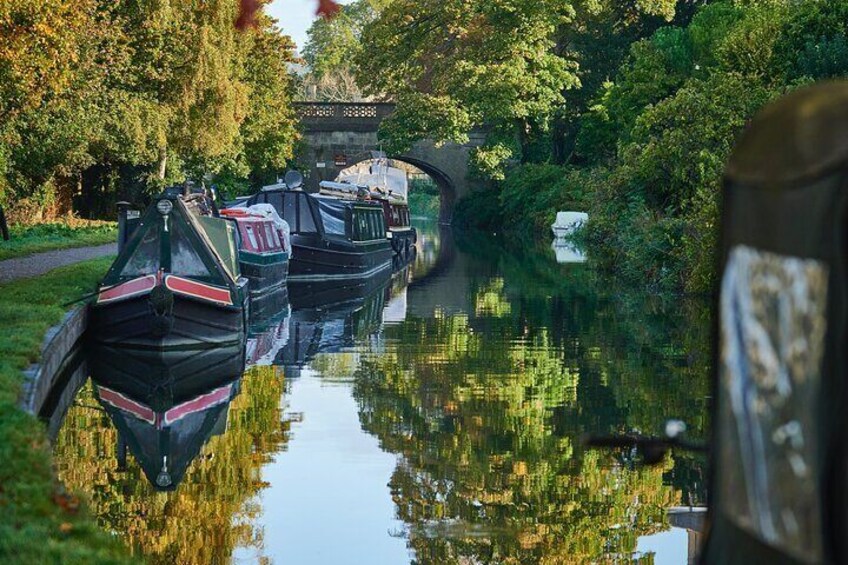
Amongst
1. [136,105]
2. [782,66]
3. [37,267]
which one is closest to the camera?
[37,267]

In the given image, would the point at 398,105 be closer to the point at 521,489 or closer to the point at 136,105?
the point at 136,105

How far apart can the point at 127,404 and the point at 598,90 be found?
45.0 m

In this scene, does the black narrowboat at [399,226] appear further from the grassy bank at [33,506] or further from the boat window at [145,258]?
→ the grassy bank at [33,506]

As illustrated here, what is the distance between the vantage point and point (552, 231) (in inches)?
2084

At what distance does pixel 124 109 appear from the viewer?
1341 inches

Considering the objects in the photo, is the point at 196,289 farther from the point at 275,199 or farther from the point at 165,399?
the point at 275,199

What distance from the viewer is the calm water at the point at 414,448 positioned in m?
8.53

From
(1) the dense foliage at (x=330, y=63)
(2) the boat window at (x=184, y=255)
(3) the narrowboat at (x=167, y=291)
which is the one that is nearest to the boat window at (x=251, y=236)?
(3) the narrowboat at (x=167, y=291)

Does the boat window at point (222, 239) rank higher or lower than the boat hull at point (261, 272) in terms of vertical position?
higher

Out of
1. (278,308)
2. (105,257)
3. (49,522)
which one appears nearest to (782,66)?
(278,308)

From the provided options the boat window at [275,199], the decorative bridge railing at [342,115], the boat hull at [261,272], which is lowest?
the boat hull at [261,272]

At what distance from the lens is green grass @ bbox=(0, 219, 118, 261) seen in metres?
26.7

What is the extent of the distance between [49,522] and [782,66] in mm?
25115

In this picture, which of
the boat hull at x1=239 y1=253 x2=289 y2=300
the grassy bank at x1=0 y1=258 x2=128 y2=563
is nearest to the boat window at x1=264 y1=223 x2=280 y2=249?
the boat hull at x1=239 y1=253 x2=289 y2=300
